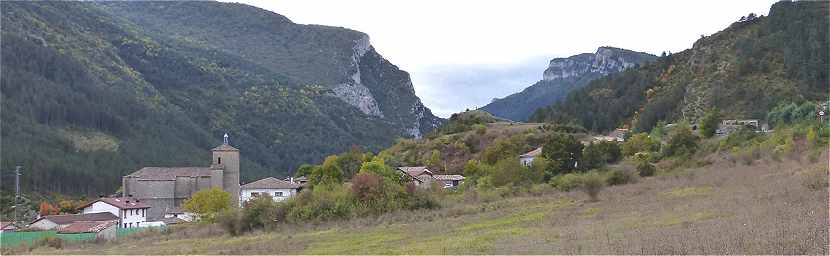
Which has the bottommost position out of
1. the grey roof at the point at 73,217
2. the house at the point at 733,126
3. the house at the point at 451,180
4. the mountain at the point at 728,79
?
the grey roof at the point at 73,217

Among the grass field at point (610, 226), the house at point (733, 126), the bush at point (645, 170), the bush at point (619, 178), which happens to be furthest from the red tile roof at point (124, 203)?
the house at point (733, 126)

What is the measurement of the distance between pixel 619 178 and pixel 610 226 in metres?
24.3

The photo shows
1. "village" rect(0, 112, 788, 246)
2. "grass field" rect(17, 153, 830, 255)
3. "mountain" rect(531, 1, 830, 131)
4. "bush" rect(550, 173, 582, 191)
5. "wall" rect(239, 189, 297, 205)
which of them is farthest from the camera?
"mountain" rect(531, 1, 830, 131)

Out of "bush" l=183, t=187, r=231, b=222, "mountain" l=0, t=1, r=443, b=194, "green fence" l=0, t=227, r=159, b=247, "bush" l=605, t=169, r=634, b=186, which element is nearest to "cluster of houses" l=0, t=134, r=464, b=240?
"bush" l=183, t=187, r=231, b=222

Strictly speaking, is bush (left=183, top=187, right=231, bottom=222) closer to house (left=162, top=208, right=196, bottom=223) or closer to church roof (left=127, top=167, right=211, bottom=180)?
house (left=162, top=208, right=196, bottom=223)

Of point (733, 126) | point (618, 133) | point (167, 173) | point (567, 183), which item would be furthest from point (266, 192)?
point (618, 133)

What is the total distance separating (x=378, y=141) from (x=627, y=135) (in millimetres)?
105738

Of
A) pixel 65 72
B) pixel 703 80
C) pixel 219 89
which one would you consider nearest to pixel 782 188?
pixel 703 80

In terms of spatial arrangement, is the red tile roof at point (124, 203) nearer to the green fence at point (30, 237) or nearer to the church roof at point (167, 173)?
the church roof at point (167, 173)

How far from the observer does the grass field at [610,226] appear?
15480 mm

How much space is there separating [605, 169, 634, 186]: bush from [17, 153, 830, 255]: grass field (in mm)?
3597

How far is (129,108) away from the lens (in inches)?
5128

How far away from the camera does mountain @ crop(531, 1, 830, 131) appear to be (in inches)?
2948

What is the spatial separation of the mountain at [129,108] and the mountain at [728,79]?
176 feet
